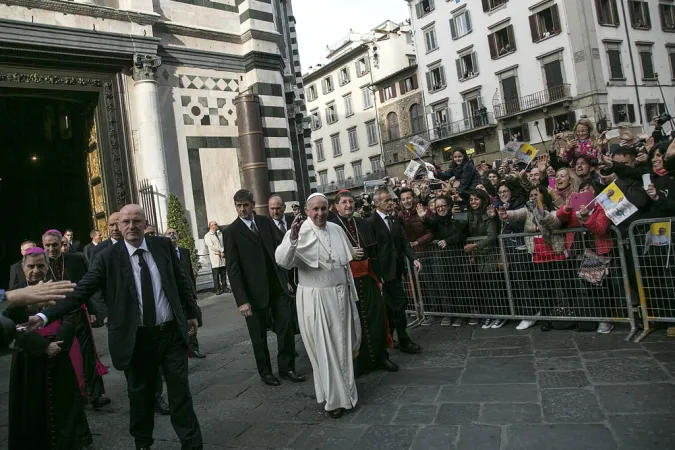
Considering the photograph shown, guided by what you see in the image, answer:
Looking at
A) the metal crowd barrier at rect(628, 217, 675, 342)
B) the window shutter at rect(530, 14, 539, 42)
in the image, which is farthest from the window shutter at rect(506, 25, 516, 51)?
the metal crowd barrier at rect(628, 217, 675, 342)

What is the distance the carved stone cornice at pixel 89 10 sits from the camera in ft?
32.4

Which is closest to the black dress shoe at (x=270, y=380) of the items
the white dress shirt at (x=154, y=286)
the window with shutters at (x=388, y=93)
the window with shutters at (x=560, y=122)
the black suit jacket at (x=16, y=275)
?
the white dress shirt at (x=154, y=286)

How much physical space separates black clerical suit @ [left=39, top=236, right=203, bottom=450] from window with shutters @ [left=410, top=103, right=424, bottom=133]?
39.3 meters

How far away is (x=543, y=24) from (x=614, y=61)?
477cm

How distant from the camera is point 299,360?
20.5 ft

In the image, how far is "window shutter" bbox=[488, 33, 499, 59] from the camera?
34.3m

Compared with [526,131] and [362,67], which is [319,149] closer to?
[362,67]

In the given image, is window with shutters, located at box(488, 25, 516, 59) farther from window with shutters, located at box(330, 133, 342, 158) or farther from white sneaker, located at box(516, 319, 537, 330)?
white sneaker, located at box(516, 319, 537, 330)

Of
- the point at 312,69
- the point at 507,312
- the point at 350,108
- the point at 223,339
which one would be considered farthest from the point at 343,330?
the point at 312,69

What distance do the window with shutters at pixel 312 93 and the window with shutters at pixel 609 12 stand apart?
28858 mm

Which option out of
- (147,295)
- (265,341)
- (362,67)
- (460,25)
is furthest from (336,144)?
(147,295)

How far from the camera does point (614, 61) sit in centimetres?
3053

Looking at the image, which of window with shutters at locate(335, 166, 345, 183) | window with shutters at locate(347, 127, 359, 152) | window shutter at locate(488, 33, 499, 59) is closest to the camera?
window shutter at locate(488, 33, 499, 59)

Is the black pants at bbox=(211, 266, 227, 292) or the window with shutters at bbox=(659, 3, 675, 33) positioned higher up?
the window with shutters at bbox=(659, 3, 675, 33)
